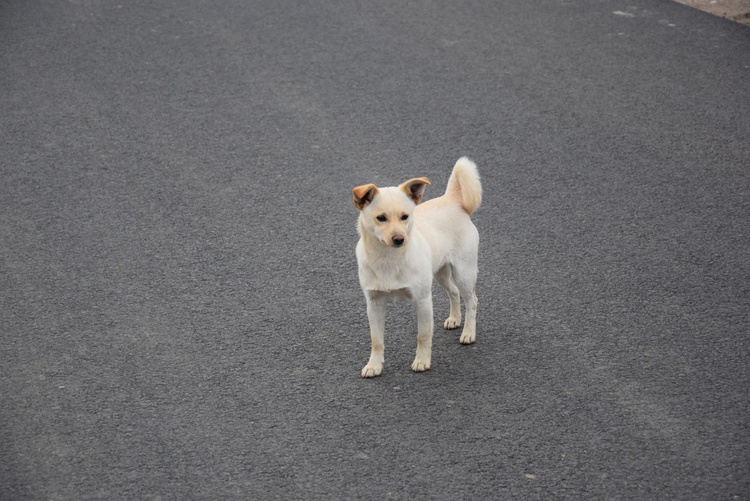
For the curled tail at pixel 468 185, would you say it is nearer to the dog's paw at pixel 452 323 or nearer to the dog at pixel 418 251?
the dog at pixel 418 251

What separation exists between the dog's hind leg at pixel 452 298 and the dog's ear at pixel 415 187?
769 mm

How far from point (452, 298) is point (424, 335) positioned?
0.59 metres

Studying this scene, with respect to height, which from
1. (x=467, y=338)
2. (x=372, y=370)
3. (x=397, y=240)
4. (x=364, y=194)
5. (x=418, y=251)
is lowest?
(x=372, y=370)

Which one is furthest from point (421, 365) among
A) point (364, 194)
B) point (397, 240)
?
point (364, 194)

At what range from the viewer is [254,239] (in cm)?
653

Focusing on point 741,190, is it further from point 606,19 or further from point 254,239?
point 606,19

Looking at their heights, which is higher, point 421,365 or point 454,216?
point 454,216

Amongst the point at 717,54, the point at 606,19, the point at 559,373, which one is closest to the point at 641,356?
the point at 559,373

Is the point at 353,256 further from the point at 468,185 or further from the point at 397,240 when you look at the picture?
the point at 397,240

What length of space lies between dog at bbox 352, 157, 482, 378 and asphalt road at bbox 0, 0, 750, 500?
0.77 ft

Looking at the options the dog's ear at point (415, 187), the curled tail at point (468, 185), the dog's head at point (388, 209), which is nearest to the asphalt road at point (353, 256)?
the curled tail at point (468, 185)

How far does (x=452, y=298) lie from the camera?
5.38m

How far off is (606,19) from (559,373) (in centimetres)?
693

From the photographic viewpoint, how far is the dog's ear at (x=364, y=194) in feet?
14.6
